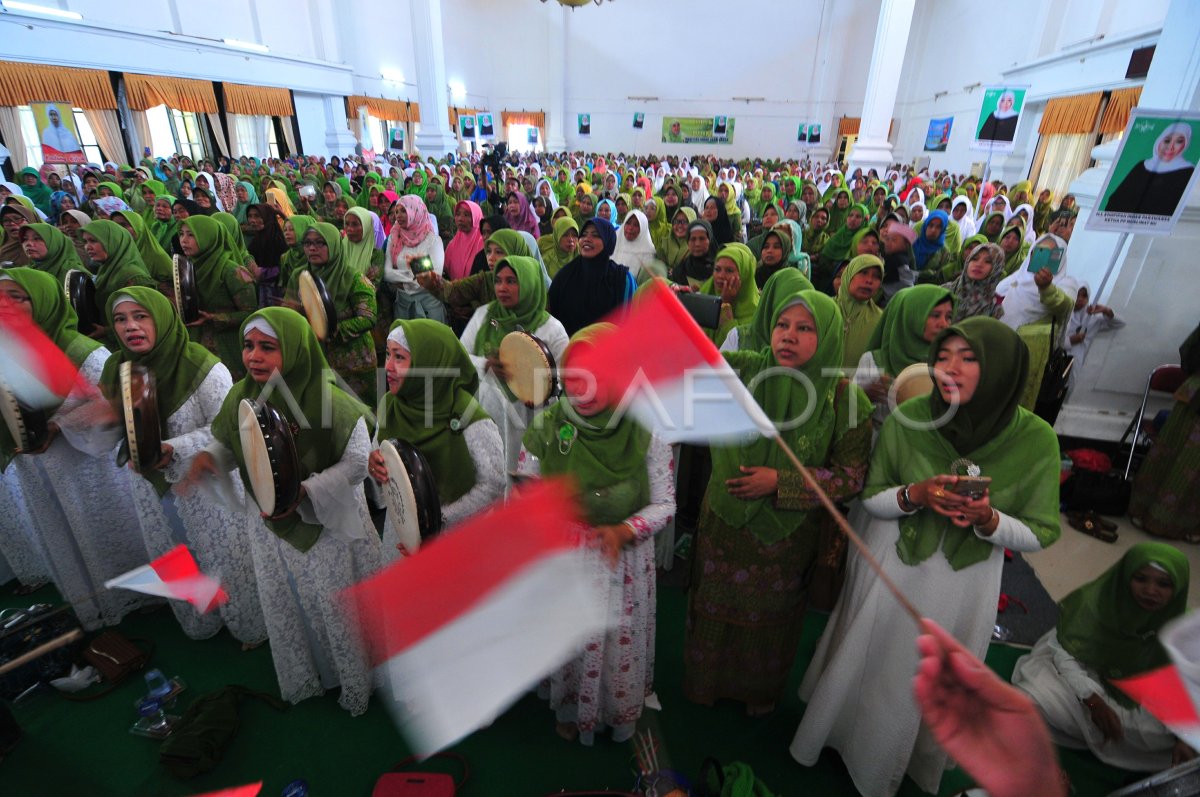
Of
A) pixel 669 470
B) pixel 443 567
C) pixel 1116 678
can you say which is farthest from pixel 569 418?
pixel 1116 678

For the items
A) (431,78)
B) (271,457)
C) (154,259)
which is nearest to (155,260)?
(154,259)

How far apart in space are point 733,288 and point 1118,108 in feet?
38.3

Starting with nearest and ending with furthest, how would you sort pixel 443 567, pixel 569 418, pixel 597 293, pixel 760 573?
pixel 443 567 < pixel 569 418 < pixel 760 573 < pixel 597 293

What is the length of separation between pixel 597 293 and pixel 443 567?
102 inches

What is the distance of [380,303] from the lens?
15.7 ft

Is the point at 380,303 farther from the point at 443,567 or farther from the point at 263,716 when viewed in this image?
the point at 443,567

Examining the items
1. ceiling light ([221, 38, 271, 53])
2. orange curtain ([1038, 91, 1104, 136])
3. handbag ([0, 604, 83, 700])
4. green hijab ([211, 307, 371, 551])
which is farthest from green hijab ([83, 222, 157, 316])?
ceiling light ([221, 38, 271, 53])

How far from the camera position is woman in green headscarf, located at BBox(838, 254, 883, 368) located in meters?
3.26

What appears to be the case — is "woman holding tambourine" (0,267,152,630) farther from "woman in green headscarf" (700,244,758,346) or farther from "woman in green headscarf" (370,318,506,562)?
"woman in green headscarf" (700,244,758,346)

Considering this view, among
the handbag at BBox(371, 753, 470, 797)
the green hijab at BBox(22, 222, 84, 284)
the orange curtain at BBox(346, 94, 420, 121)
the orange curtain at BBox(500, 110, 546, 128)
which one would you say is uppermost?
the orange curtain at BBox(500, 110, 546, 128)

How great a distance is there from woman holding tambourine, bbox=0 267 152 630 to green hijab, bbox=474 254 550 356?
175 centimetres

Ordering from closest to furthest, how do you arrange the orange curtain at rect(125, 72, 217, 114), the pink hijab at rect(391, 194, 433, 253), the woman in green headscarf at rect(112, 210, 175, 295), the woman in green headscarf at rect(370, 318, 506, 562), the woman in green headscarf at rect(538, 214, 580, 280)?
the woman in green headscarf at rect(370, 318, 506, 562) < the woman in green headscarf at rect(112, 210, 175, 295) < the pink hijab at rect(391, 194, 433, 253) < the woman in green headscarf at rect(538, 214, 580, 280) < the orange curtain at rect(125, 72, 217, 114)

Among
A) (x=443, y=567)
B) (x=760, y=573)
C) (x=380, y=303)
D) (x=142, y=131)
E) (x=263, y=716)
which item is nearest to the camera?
(x=443, y=567)

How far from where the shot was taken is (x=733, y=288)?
348 cm
